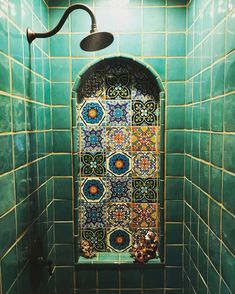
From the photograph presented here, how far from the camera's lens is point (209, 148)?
1.19 meters

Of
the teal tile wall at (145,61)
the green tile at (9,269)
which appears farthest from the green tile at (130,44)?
the green tile at (9,269)

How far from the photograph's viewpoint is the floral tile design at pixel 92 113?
1710mm

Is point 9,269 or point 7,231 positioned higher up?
point 7,231

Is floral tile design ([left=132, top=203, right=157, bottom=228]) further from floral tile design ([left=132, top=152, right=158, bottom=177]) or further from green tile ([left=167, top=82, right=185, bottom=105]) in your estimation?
green tile ([left=167, top=82, right=185, bottom=105])

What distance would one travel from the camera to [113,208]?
1768 mm

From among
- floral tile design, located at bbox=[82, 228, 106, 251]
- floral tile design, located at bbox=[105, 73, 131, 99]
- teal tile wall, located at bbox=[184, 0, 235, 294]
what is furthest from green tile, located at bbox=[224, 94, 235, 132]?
floral tile design, located at bbox=[82, 228, 106, 251]

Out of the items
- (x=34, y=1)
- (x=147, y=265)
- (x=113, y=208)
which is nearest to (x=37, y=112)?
(x=34, y=1)

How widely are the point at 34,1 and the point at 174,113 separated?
101cm

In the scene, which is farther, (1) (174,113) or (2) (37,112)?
(1) (174,113)

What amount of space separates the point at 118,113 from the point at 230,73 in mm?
875

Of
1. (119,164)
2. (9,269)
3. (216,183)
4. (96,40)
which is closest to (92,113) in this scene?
(119,164)

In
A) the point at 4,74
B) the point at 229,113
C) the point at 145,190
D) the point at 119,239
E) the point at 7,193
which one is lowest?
the point at 119,239

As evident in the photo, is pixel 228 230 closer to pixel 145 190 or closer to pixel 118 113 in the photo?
pixel 145 190

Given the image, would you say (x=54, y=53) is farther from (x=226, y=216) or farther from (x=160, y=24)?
(x=226, y=216)
